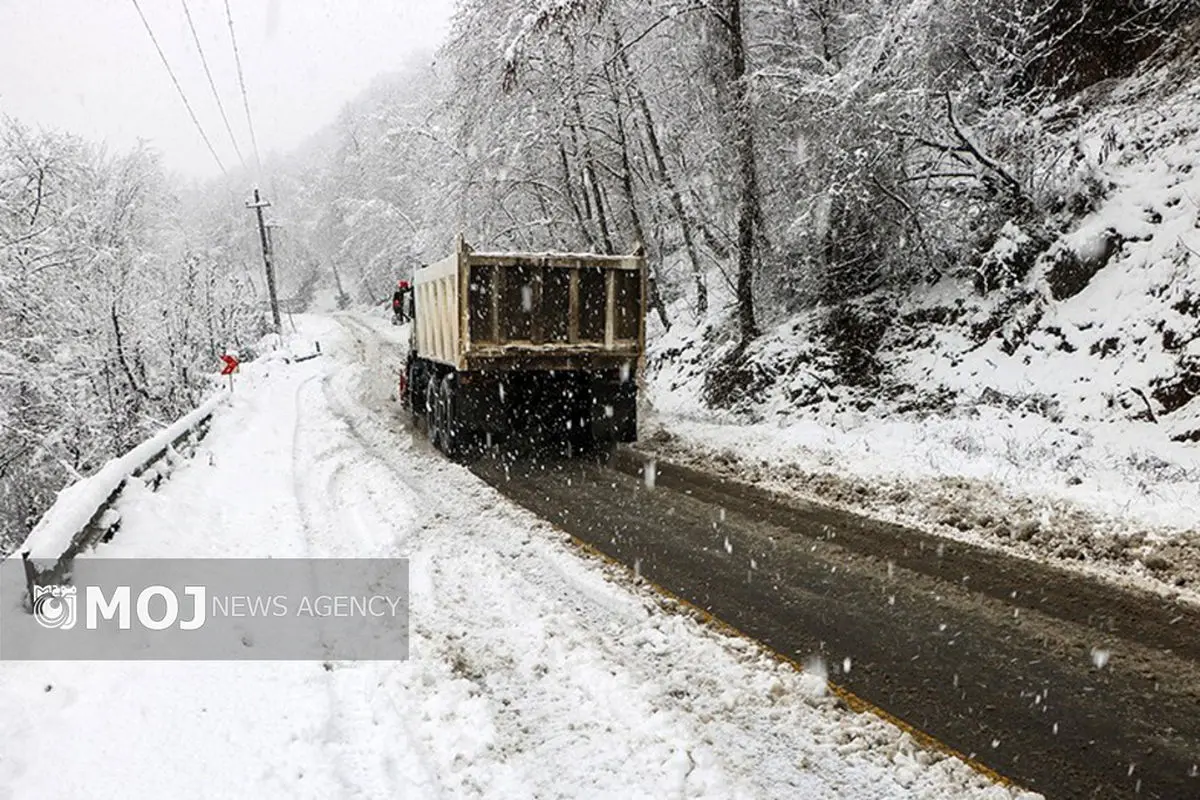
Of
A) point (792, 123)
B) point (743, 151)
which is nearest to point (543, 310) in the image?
point (743, 151)

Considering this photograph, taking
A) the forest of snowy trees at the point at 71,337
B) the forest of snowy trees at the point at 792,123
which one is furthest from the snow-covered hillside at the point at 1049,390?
the forest of snowy trees at the point at 71,337

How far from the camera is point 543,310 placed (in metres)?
9.93

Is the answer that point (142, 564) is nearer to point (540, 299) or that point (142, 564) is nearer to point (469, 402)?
point (469, 402)

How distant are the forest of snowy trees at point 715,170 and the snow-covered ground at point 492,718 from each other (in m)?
7.36

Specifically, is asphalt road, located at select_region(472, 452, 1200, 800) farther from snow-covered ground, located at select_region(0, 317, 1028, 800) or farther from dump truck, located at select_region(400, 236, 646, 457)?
dump truck, located at select_region(400, 236, 646, 457)

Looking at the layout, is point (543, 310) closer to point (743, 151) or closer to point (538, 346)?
point (538, 346)

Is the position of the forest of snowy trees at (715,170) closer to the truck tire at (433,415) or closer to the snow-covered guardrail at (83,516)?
the snow-covered guardrail at (83,516)

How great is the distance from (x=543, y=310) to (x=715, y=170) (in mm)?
6175

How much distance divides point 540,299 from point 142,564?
18.2ft

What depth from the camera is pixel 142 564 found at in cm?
610

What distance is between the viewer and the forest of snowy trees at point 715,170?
10016 mm

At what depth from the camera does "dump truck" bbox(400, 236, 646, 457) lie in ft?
31.9

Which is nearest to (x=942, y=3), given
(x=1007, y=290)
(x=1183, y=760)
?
(x=1007, y=290)

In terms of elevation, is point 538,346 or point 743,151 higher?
point 743,151
